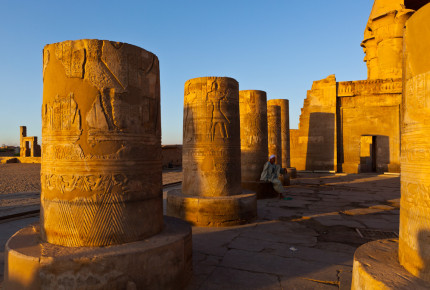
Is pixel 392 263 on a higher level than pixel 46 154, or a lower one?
lower

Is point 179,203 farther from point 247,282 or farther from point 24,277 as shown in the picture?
point 24,277

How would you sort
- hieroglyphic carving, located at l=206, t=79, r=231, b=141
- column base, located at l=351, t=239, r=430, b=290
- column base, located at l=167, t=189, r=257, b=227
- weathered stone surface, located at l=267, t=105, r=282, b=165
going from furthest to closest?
weathered stone surface, located at l=267, t=105, r=282, b=165 → hieroglyphic carving, located at l=206, t=79, r=231, b=141 → column base, located at l=167, t=189, r=257, b=227 → column base, located at l=351, t=239, r=430, b=290

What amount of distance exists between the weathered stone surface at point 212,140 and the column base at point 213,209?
0.91 ft

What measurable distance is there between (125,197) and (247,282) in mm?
1477

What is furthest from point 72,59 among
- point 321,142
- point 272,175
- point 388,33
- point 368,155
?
point 388,33

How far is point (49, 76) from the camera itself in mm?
2713

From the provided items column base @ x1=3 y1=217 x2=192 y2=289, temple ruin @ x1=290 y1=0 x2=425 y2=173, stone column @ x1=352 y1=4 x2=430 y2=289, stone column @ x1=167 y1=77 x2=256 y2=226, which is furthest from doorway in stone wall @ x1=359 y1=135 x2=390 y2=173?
column base @ x1=3 y1=217 x2=192 y2=289

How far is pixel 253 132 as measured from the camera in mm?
8078

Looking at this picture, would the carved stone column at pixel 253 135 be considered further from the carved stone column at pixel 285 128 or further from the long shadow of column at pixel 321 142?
the long shadow of column at pixel 321 142

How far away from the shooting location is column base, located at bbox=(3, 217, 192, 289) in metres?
2.19

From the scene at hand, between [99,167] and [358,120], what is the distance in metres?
16.2

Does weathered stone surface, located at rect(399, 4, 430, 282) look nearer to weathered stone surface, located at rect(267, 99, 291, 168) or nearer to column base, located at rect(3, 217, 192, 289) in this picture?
column base, located at rect(3, 217, 192, 289)

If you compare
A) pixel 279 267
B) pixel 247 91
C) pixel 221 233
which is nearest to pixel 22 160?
pixel 247 91

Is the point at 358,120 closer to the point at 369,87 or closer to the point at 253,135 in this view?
the point at 369,87
